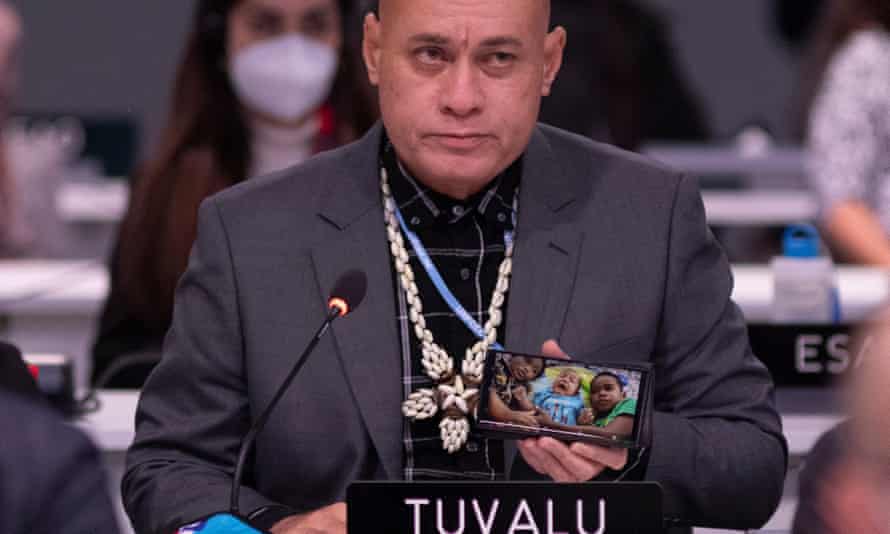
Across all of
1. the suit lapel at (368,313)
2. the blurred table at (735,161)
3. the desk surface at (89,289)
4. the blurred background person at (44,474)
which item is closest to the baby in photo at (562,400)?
the suit lapel at (368,313)

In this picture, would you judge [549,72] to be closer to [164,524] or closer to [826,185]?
[164,524]

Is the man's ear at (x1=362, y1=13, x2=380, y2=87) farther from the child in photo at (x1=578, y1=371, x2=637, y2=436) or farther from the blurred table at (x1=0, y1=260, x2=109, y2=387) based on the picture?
the blurred table at (x1=0, y1=260, x2=109, y2=387)

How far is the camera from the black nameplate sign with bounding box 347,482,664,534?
1551 millimetres

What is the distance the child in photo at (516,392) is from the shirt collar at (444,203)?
1.50ft

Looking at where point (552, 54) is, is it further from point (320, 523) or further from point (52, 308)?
point (52, 308)

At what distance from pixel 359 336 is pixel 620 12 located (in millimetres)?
4059

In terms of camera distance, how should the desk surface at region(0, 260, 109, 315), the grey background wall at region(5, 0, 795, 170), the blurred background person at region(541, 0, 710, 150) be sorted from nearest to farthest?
the desk surface at region(0, 260, 109, 315) < the blurred background person at region(541, 0, 710, 150) < the grey background wall at region(5, 0, 795, 170)

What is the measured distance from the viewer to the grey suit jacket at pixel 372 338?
195 centimetres

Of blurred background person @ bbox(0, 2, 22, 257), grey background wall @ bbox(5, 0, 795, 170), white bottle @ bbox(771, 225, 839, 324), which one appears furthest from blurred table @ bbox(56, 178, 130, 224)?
white bottle @ bbox(771, 225, 839, 324)

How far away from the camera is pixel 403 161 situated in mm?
2070

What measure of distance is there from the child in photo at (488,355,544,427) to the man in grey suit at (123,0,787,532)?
0.96 ft

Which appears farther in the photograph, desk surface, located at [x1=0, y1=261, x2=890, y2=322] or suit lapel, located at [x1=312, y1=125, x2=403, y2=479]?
desk surface, located at [x1=0, y1=261, x2=890, y2=322]

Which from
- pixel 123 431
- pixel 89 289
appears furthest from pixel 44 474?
pixel 89 289

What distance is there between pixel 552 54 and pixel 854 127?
212cm
